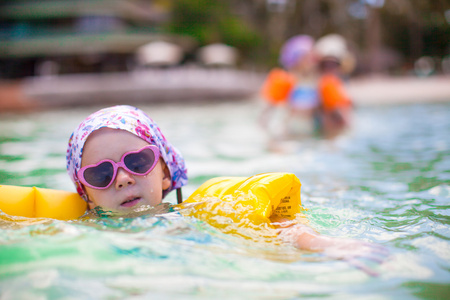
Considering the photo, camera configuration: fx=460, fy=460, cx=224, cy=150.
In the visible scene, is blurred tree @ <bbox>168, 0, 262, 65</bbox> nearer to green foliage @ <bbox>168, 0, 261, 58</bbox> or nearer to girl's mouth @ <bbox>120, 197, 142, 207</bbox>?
green foliage @ <bbox>168, 0, 261, 58</bbox>

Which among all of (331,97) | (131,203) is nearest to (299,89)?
(331,97)

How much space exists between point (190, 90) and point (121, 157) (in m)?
17.1

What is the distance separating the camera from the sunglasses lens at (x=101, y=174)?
2.22m

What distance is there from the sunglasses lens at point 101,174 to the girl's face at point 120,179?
34 millimetres

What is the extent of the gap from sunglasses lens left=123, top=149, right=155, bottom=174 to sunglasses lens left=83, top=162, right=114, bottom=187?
0.08 metres

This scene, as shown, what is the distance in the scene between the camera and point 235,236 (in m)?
2.11

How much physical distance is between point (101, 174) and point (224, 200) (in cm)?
62

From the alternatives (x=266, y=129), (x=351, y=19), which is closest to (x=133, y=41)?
(x=351, y=19)

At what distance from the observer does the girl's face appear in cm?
222

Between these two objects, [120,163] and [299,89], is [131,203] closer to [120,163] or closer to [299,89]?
[120,163]

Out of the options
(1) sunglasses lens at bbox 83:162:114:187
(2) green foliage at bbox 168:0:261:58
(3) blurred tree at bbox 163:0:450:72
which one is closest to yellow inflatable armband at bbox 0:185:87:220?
(1) sunglasses lens at bbox 83:162:114:187

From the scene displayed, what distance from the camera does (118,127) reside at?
2.29m

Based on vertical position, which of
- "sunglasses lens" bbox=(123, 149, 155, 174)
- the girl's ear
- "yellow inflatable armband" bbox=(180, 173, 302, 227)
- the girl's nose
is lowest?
"yellow inflatable armband" bbox=(180, 173, 302, 227)

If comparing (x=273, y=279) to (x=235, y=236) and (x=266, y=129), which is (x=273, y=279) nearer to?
(x=235, y=236)
